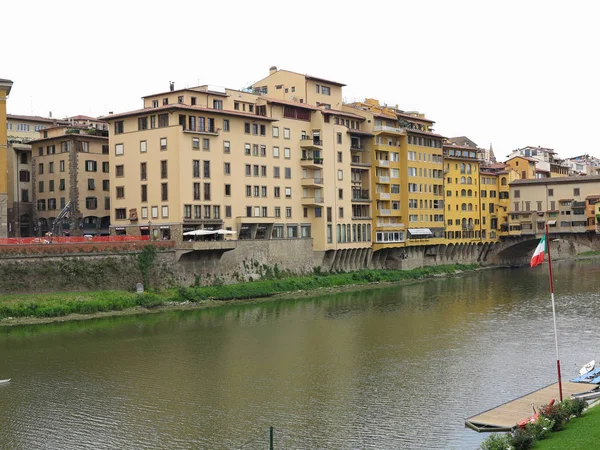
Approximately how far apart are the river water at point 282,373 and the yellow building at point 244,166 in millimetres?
12894

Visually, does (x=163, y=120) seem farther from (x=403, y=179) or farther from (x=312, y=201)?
(x=403, y=179)

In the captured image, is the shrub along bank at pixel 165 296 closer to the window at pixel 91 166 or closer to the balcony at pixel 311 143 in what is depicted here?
the balcony at pixel 311 143

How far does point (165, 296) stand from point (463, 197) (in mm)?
56634

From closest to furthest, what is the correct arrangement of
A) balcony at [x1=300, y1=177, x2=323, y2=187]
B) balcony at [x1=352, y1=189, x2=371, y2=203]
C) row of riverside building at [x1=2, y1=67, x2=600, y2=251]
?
row of riverside building at [x1=2, y1=67, x2=600, y2=251] → balcony at [x1=300, y1=177, x2=323, y2=187] → balcony at [x1=352, y1=189, x2=371, y2=203]

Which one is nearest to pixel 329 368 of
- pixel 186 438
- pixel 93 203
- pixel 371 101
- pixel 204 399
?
pixel 204 399

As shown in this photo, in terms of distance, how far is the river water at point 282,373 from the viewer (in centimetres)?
2994

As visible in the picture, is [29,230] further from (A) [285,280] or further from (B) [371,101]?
(B) [371,101]

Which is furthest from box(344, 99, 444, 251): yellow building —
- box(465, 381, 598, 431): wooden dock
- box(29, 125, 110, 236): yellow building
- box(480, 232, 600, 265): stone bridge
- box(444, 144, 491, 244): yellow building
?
box(465, 381, 598, 431): wooden dock

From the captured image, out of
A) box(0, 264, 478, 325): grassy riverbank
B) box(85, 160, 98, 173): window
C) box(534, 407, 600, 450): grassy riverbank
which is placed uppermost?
box(85, 160, 98, 173): window

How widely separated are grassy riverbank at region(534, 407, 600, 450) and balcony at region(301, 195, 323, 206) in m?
58.7

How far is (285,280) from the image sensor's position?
77.4 meters

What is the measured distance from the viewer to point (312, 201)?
8444 cm

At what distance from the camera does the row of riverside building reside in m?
73.1

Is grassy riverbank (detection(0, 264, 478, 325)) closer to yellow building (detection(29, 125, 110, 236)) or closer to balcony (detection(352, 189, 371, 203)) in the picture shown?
balcony (detection(352, 189, 371, 203))
